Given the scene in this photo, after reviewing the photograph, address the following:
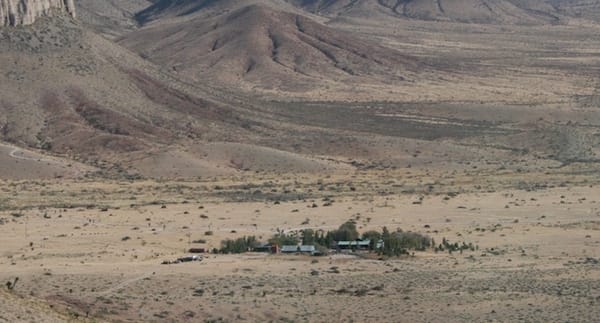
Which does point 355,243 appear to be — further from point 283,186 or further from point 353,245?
point 283,186

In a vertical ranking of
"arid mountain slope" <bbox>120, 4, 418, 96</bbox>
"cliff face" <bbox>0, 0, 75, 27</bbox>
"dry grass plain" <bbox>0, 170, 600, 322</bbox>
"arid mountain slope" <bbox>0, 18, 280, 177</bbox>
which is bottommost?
"dry grass plain" <bbox>0, 170, 600, 322</bbox>

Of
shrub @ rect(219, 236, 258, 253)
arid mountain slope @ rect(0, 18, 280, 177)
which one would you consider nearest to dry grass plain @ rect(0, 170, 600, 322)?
shrub @ rect(219, 236, 258, 253)

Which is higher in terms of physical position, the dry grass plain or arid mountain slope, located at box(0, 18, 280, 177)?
arid mountain slope, located at box(0, 18, 280, 177)

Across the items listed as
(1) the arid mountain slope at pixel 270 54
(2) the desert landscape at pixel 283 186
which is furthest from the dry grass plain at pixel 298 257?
(1) the arid mountain slope at pixel 270 54

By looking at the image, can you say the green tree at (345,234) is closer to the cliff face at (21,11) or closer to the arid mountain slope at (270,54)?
the cliff face at (21,11)

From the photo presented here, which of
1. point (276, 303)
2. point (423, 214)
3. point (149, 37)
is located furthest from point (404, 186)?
point (149, 37)

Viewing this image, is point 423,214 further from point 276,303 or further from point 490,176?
point 276,303

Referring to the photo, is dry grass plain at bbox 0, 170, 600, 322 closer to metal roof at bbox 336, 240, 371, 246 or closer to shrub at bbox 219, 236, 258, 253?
shrub at bbox 219, 236, 258, 253
